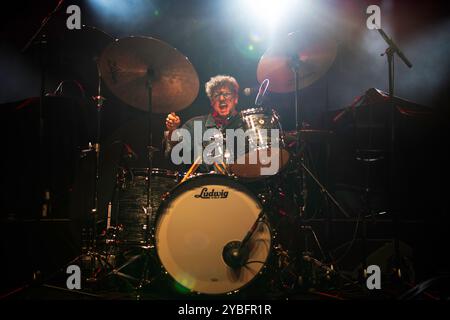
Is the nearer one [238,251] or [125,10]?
[238,251]

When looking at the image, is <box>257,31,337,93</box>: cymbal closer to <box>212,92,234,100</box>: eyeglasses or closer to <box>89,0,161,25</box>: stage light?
<box>212,92,234,100</box>: eyeglasses

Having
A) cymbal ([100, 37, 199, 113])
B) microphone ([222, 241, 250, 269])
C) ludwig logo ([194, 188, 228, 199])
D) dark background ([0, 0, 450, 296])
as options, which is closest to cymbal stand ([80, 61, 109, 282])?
cymbal ([100, 37, 199, 113])

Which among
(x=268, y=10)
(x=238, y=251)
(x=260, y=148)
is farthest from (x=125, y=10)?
(x=238, y=251)

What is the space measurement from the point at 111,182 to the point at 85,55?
1472 mm

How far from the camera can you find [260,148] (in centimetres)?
301

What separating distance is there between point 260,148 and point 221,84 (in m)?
1.84

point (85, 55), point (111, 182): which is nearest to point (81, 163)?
point (111, 182)

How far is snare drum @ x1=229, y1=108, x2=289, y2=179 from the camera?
3061 millimetres

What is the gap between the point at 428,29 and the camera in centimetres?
471

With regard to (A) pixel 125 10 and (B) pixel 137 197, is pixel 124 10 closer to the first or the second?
(A) pixel 125 10

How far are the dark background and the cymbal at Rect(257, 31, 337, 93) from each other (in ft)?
0.79

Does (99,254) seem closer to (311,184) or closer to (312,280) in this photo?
(312,280)

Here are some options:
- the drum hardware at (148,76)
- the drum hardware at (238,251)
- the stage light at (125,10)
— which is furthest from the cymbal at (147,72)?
the stage light at (125,10)

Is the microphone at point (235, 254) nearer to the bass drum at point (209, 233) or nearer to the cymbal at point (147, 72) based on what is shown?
the bass drum at point (209, 233)
